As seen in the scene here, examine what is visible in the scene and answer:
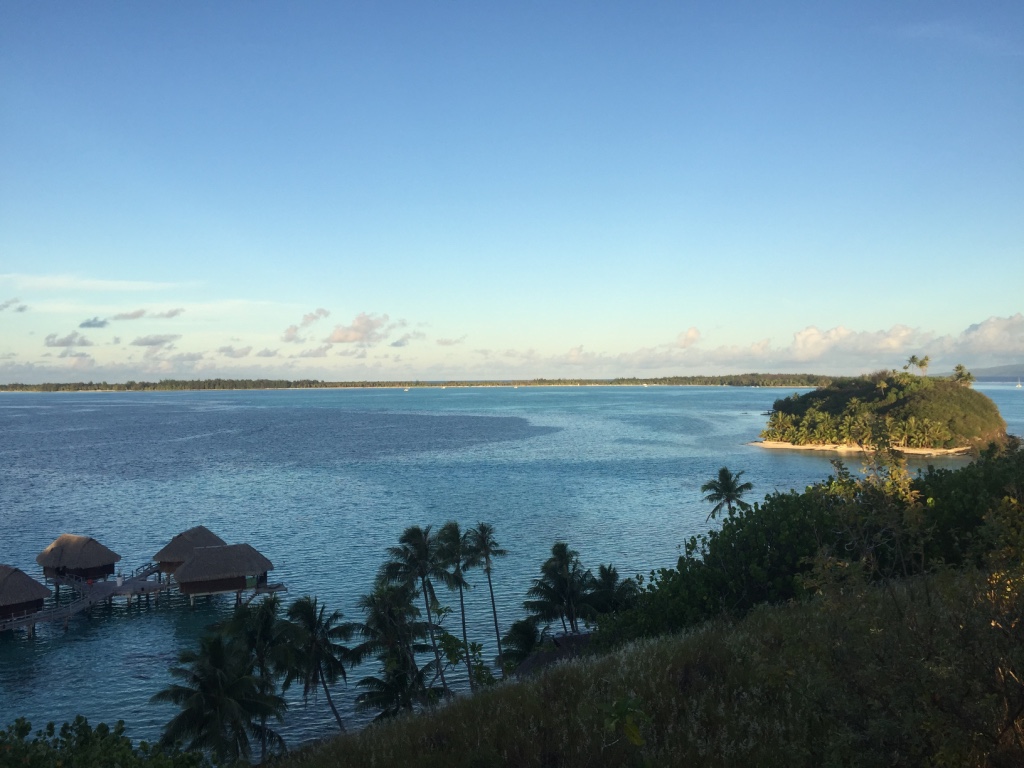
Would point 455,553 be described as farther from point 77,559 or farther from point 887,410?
point 887,410

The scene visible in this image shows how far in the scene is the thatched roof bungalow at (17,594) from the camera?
133ft

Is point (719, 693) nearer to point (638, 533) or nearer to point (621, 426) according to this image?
point (638, 533)

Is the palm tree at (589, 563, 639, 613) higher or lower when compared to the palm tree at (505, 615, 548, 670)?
higher

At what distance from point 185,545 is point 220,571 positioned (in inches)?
218

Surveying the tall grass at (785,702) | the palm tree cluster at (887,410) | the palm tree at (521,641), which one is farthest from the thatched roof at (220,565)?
the palm tree cluster at (887,410)

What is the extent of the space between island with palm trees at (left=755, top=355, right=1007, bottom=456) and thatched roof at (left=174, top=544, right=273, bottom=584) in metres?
102

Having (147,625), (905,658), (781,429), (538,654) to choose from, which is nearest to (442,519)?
(147,625)

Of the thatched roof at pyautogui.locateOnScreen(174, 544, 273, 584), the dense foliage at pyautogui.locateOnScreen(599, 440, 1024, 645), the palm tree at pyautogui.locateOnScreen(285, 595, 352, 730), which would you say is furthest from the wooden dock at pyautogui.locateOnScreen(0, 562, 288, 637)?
the dense foliage at pyautogui.locateOnScreen(599, 440, 1024, 645)

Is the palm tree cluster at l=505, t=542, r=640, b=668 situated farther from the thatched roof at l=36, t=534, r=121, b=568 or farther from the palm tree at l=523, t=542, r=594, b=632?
the thatched roof at l=36, t=534, r=121, b=568

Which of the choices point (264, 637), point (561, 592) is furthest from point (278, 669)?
point (561, 592)

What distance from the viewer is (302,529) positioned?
6444 centimetres

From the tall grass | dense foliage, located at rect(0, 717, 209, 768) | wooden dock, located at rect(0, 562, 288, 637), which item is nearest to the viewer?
the tall grass

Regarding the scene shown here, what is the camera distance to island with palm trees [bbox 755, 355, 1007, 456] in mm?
130125

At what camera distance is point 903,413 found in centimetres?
14150
